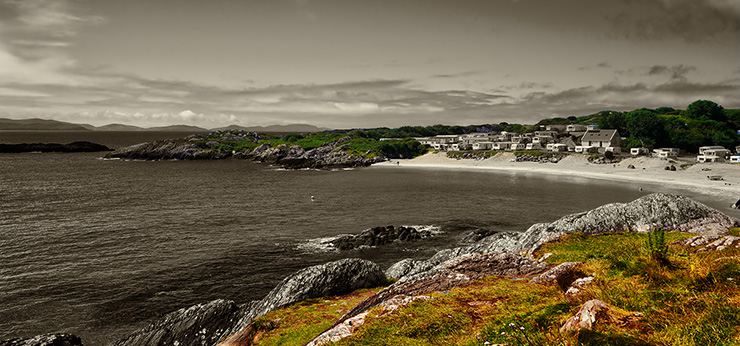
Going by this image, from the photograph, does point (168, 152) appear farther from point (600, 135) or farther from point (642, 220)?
point (600, 135)

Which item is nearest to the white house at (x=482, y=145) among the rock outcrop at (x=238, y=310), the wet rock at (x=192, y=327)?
the rock outcrop at (x=238, y=310)

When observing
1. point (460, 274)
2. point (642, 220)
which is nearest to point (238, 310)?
point (460, 274)

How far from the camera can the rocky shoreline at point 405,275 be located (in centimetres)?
1365

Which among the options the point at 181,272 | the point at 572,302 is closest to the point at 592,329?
the point at 572,302

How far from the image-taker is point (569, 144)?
13600cm

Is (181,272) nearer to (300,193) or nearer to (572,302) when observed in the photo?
(572,302)

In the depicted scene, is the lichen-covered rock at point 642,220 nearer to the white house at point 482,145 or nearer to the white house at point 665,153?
the white house at point 665,153

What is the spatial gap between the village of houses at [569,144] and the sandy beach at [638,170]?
9.50m

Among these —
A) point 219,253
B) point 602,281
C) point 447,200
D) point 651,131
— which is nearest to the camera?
point 602,281

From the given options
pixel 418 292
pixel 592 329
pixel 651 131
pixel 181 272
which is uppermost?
pixel 651 131

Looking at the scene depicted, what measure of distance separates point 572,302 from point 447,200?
5431 cm

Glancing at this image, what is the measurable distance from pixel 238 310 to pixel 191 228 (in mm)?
30099

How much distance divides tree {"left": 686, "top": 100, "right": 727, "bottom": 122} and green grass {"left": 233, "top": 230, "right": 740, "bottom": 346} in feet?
676

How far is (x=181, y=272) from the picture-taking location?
29.2 m
